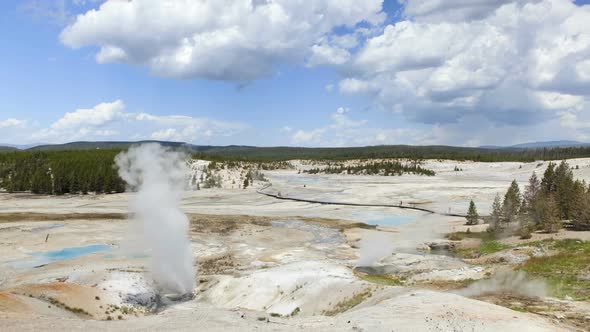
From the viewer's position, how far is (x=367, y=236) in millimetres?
55406

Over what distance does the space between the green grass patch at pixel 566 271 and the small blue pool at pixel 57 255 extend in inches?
1573

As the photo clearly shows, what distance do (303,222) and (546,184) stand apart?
123 feet

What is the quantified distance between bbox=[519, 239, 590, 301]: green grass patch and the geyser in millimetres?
24289

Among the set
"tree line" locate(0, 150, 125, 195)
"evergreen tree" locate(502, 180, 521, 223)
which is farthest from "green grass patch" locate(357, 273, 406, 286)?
"tree line" locate(0, 150, 125, 195)

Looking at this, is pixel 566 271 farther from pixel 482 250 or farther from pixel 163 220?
pixel 163 220

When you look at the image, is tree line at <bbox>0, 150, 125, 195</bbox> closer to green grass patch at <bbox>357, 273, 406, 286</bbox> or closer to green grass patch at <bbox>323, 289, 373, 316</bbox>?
green grass patch at <bbox>357, 273, 406, 286</bbox>

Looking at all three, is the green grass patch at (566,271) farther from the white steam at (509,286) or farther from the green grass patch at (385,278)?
the green grass patch at (385,278)

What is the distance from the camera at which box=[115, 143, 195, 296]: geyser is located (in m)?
32.4

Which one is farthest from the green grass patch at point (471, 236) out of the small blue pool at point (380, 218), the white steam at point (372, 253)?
the white steam at point (372, 253)

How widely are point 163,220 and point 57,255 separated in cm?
1792

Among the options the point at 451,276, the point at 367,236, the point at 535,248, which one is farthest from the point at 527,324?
the point at 367,236

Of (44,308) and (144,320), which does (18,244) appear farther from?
(144,320)

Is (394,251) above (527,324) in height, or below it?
below

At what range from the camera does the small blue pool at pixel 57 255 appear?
1610 inches
